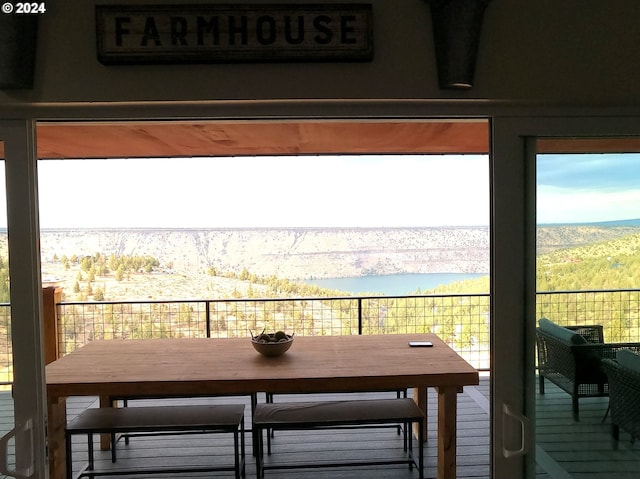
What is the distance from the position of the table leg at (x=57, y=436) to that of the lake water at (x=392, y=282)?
5.76m

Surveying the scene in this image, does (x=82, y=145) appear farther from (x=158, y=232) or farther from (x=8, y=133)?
(x=158, y=232)

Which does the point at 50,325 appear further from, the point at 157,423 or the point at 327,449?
the point at 327,449

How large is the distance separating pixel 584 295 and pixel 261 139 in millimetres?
2099

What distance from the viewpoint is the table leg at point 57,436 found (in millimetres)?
2585

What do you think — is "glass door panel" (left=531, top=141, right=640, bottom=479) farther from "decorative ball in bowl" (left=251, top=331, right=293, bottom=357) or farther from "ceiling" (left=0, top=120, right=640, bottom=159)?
"decorative ball in bowl" (left=251, top=331, right=293, bottom=357)

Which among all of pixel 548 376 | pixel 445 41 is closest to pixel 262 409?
pixel 548 376

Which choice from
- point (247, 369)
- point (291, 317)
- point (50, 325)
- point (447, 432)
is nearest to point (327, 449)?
point (447, 432)

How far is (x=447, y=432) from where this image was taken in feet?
8.71

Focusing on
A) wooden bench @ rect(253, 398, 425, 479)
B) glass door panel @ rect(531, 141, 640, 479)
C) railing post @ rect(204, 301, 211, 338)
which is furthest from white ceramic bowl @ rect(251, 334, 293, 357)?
railing post @ rect(204, 301, 211, 338)

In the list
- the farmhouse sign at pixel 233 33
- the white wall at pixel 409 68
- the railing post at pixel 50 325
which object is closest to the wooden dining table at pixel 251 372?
the white wall at pixel 409 68

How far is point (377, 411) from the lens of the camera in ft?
9.18

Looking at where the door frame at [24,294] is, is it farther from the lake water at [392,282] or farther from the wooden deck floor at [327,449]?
the lake water at [392,282]

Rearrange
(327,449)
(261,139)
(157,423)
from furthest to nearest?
1. (327,449)
2. (261,139)
3. (157,423)

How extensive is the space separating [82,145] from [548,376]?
10.2ft
